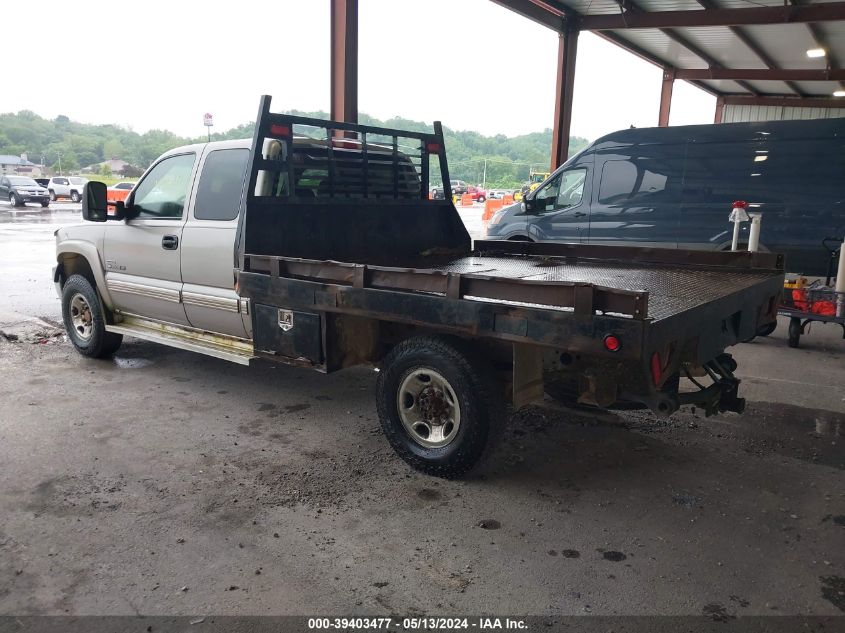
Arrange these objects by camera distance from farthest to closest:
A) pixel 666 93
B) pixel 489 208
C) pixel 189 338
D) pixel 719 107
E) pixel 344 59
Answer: pixel 719 107 < pixel 489 208 < pixel 666 93 < pixel 344 59 < pixel 189 338

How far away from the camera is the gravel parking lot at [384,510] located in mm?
2746

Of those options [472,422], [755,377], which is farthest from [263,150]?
[755,377]

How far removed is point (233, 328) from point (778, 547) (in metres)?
3.81

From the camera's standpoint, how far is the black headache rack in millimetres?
4578

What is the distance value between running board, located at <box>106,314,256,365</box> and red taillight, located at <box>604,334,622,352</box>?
2.68 meters

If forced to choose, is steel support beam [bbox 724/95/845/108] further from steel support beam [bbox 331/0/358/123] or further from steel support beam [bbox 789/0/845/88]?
steel support beam [bbox 331/0/358/123]

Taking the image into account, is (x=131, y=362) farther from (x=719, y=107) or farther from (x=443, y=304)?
(x=719, y=107)

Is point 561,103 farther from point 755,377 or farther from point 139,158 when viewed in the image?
point 139,158

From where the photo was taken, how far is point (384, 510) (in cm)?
345

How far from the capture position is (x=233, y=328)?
16.6 feet

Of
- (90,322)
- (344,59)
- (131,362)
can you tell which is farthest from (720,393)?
(344,59)

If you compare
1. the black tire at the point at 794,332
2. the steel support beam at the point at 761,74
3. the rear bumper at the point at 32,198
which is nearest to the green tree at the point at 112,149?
the rear bumper at the point at 32,198

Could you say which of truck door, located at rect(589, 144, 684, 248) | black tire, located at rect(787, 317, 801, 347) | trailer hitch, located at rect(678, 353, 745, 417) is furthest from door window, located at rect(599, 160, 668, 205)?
trailer hitch, located at rect(678, 353, 745, 417)

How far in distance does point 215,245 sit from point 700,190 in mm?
6650
